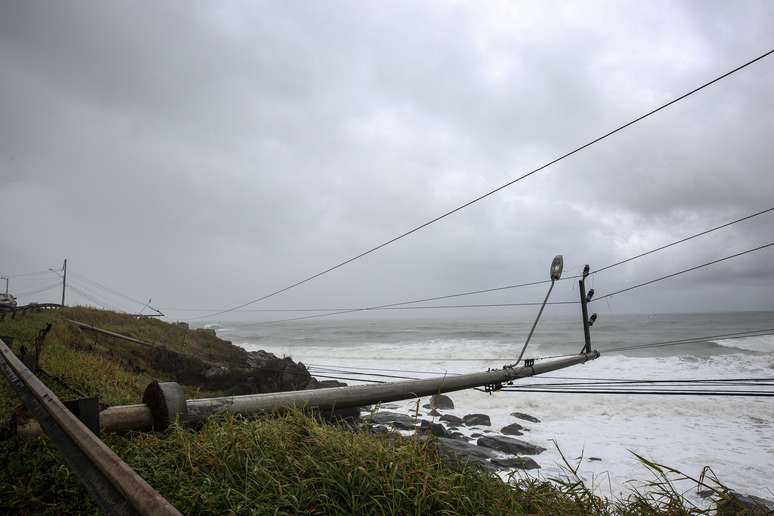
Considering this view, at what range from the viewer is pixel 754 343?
139ft

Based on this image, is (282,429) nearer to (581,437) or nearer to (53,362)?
(53,362)

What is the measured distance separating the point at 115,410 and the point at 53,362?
5198 millimetres

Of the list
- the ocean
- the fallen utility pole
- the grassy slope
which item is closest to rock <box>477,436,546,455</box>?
the ocean

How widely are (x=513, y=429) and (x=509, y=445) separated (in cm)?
250

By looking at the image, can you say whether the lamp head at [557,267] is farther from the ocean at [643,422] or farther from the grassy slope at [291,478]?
the grassy slope at [291,478]

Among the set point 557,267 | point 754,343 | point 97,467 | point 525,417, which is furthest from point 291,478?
point 754,343

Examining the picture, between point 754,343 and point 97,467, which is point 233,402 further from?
point 754,343

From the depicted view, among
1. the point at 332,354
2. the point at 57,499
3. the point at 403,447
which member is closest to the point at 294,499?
the point at 403,447

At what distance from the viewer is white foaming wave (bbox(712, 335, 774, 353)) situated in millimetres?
38688

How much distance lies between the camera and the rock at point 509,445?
12422 mm

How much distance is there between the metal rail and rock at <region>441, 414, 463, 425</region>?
605 inches

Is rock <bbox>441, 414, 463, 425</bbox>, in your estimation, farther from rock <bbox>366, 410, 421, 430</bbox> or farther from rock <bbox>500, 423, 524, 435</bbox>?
rock <bbox>500, 423, 524, 435</bbox>

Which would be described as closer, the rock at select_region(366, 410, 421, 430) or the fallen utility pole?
the fallen utility pole

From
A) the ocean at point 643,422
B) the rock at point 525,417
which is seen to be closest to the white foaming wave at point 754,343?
the ocean at point 643,422
